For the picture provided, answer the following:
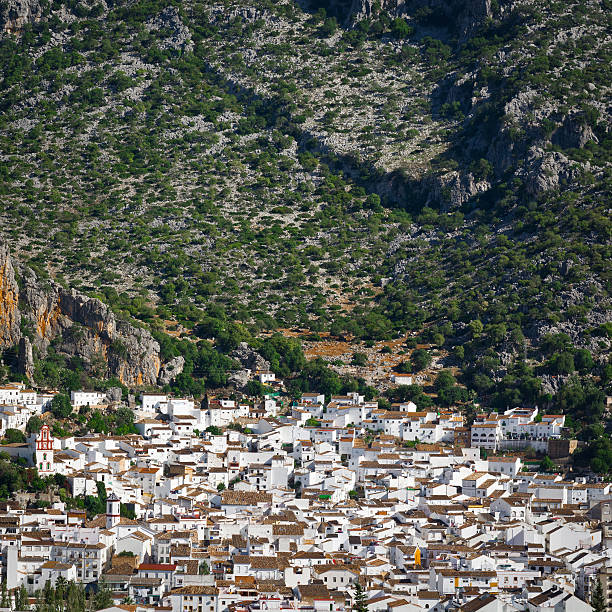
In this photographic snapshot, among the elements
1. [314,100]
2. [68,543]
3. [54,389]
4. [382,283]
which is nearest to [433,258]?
[382,283]

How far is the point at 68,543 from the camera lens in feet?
225

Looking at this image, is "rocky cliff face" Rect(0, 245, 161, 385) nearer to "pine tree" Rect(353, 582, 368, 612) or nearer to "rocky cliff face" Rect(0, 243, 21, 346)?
"rocky cliff face" Rect(0, 243, 21, 346)

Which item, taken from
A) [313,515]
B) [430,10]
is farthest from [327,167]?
[313,515]

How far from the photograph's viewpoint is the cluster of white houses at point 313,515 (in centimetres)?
6562

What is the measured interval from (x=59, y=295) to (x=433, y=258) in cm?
3488

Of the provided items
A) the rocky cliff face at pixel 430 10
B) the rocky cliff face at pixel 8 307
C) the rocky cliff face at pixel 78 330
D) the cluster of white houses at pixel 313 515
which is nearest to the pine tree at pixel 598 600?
the cluster of white houses at pixel 313 515

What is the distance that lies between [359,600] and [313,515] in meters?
14.1

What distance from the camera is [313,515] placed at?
250 feet

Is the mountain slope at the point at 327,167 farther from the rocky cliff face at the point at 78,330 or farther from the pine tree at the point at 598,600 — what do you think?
the pine tree at the point at 598,600

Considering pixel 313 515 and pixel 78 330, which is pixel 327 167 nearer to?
pixel 78 330

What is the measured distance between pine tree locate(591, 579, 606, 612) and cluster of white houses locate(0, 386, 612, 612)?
1.10 m

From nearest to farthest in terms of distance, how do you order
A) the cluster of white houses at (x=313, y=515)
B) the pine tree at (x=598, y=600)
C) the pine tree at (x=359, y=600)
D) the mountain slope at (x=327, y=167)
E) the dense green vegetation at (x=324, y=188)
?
the pine tree at (x=359, y=600) < the pine tree at (x=598, y=600) < the cluster of white houses at (x=313, y=515) < the dense green vegetation at (x=324, y=188) < the mountain slope at (x=327, y=167)

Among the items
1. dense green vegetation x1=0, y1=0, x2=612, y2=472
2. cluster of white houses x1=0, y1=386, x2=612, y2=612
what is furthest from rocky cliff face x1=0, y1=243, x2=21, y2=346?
cluster of white houses x1=0, y1=386, x2=612, y2=612

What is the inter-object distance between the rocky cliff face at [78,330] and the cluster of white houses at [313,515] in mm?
4126
